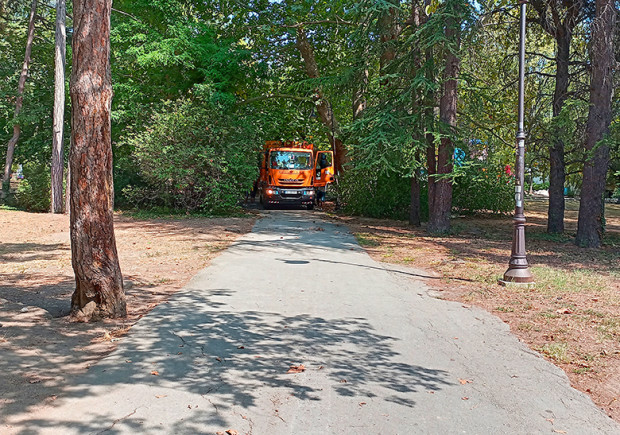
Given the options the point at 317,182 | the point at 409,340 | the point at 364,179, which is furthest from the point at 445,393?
the point at 317,182

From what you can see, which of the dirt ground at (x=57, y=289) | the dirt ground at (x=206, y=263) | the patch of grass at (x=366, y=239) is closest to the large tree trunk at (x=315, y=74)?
the dirt ground at (x=206, y=263)

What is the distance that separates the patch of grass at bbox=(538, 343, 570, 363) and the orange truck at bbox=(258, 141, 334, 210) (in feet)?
73.9

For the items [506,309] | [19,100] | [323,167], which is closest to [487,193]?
[323,167]

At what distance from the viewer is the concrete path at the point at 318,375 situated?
444 centimetres

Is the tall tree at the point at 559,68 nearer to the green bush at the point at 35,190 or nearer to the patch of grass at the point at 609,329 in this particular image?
the patch of grass at the point at 609,329

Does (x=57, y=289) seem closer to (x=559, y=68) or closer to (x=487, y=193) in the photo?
(x=559, y=68)

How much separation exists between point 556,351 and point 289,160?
23.4 metres

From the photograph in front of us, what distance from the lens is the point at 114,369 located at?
18.0 feet

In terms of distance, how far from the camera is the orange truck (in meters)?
28.8

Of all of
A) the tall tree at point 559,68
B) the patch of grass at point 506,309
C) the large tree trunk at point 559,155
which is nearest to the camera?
the patch of grass at point 506,309

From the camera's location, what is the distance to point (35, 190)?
25.7 metres

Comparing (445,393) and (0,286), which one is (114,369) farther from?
(0,286)

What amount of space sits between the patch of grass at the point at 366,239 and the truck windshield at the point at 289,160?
11156mm

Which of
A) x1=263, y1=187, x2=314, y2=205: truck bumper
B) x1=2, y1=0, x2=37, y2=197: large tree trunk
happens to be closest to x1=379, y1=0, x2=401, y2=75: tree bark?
x1=263, y1=187, x2=314, y2=205: truck bumper
